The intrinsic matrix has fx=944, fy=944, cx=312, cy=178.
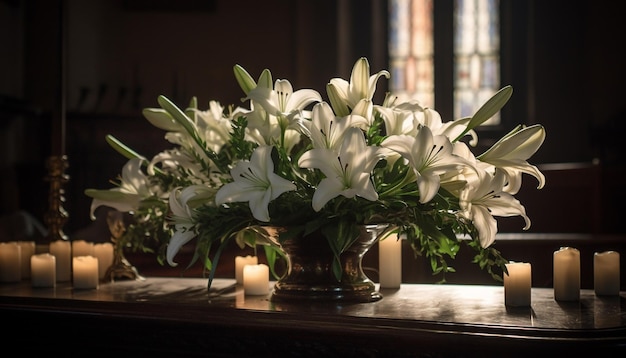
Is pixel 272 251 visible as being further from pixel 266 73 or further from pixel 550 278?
pixel 550 278

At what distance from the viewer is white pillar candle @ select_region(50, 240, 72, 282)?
7.41ft

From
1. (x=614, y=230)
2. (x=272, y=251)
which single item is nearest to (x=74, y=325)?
(x=272, y=251)

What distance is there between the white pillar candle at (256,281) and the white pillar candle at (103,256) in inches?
21.8

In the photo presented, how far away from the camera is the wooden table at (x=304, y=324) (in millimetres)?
1403

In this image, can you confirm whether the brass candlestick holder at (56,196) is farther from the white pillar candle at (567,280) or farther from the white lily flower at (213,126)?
the white pillar candle at (567,280)

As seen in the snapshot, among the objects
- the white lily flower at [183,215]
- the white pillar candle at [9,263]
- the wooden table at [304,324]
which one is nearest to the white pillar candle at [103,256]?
the white pillar candle at [9,263]

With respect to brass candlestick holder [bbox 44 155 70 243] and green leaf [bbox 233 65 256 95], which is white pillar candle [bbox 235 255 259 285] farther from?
brass candlestick holder [bbox 44 155 70 243]

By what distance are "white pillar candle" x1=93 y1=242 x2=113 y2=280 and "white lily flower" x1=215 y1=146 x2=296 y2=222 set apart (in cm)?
79

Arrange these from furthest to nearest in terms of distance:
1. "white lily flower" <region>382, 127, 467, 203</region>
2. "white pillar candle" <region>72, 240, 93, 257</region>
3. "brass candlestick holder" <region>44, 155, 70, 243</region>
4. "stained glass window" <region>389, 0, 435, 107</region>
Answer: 1. "stained glass window" <region>389, 0, 435, 107</region>
2. "brass candlestick holder" <region>44, 155, 70, 243</region>
3. "white pillar candle" <region>72, 240, 93, 257</region>
4. "white lily flower" <region>382, 127, 467, 203</region>

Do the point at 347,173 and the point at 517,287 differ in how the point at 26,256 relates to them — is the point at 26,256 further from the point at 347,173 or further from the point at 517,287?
the point at 517,287

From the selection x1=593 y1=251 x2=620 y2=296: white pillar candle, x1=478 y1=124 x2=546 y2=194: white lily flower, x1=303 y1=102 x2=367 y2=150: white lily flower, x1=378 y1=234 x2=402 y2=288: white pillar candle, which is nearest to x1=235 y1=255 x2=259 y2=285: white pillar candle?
x1=378 y1=234 x2=402 y2=288: white pillar candle

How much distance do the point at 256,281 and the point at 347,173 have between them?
A: 15.6 inches

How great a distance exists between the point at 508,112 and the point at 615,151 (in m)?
0.91

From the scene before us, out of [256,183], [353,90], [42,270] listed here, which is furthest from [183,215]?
[42,270]
